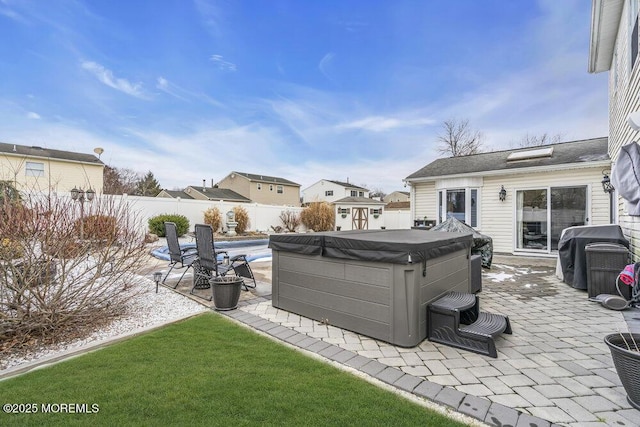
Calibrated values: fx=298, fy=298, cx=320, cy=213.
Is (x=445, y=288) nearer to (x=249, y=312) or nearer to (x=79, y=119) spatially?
(x=249, y=312)

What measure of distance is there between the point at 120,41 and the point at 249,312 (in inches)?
344

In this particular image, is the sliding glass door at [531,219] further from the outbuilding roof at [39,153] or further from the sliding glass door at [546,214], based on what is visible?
the outbuilding roof at [39,153]

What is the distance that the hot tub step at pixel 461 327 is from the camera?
9.64 feet

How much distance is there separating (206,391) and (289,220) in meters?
17.4

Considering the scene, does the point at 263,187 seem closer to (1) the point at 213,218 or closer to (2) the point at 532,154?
(1) the point at 213,218

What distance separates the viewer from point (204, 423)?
1.88 meters

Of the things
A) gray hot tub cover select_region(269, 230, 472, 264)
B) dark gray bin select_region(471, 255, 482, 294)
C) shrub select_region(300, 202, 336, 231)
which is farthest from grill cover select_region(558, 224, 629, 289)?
shrub select_region(300, 202, 336, 231)

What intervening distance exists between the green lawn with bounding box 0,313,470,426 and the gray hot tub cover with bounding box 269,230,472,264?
1.16 metres

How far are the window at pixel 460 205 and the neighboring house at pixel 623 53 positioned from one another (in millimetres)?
4123

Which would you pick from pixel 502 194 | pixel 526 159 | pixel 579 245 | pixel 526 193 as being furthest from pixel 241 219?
pixel 579 245

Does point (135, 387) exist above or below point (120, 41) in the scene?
below

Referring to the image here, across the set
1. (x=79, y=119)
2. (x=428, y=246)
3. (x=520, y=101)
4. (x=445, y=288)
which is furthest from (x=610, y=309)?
(x=79, y=119)

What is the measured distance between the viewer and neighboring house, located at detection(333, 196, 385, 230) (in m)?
22.0

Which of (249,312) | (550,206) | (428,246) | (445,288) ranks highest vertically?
(550,206)
